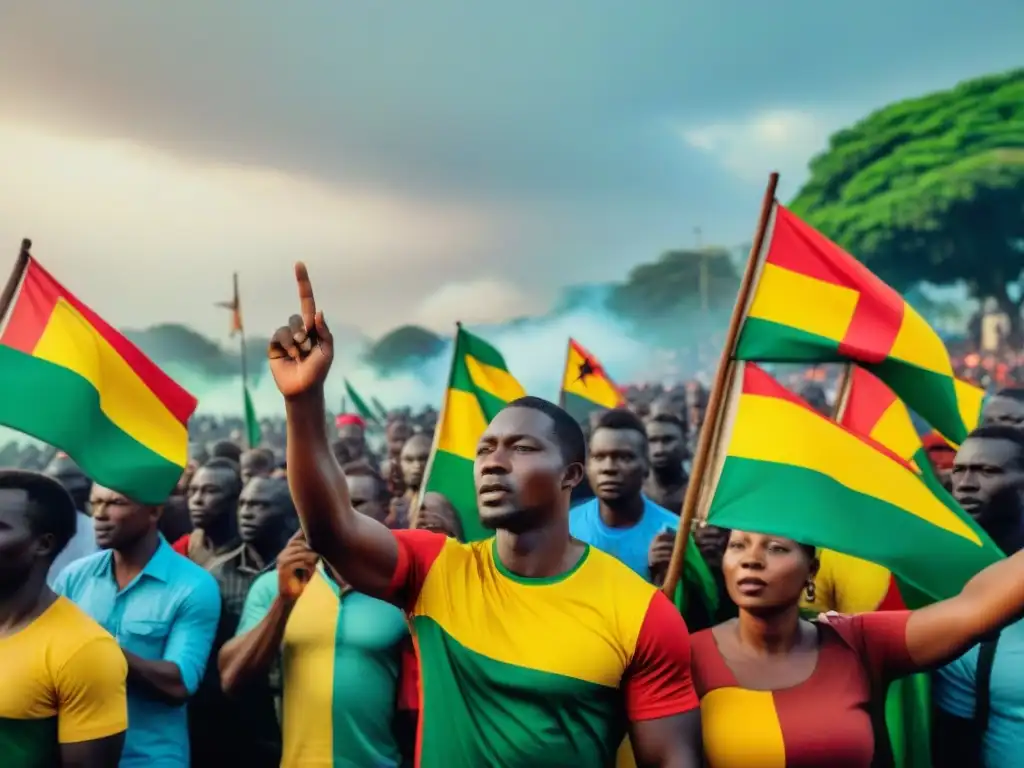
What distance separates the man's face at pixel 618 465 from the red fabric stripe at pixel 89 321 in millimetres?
1708

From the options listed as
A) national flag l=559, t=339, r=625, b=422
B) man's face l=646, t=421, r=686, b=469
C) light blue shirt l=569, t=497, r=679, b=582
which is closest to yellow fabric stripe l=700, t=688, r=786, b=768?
light blue shirt l=569, t=497, r=679, b=582

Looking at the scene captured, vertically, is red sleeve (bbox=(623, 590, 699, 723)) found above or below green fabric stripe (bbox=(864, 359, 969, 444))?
below

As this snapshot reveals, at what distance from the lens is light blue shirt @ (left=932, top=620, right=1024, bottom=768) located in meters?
2.98

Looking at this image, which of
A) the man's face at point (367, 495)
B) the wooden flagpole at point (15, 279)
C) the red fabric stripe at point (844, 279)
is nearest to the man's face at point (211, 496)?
the man's face at point (367, 495)

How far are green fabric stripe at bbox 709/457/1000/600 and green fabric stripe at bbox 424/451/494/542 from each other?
1991 mm

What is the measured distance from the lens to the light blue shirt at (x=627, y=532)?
4328 millimetres

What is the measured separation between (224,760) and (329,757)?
3.50 ft

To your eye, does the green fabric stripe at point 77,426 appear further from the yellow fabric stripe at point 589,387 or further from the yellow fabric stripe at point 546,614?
the yellow fabric stripe at point 589,387

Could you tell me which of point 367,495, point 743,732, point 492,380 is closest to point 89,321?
point 367,495

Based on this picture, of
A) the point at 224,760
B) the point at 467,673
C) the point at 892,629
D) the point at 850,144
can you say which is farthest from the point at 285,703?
the point at 850,144

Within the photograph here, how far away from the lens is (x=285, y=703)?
3.43m

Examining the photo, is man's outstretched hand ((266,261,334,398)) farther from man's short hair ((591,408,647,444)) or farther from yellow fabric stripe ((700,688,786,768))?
man's short hair ((591,408,647,444))

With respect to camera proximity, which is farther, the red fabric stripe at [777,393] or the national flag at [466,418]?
the national flag at [466,418]

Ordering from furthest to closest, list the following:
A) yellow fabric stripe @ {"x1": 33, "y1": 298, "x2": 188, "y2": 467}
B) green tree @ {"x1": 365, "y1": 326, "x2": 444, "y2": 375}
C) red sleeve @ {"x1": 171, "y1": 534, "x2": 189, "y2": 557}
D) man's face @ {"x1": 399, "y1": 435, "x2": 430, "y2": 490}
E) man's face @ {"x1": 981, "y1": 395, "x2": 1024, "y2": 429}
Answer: green tree @ {"x1": 365, "y1": 326, "x2": 444, "y2": 375} < man's face @ {"x1": 399, "y1": 435, "x2": 430, "y2": 490} < man's face @ {"x1": 981, "y1": 395, "x2": 1024, "y2": 429} < red sleeve @ {"x1": 171, "y1": 534, "x2": 189, "y2": 557} < yellow fabric stripe @ {"x1": 33, "y1": 298, "x2": 188, "y2": 467}
